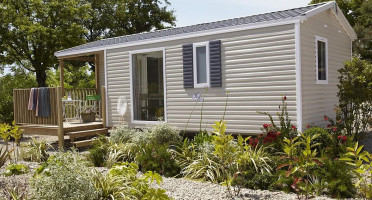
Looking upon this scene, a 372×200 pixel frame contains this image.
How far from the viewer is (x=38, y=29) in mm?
17922

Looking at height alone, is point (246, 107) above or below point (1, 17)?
below

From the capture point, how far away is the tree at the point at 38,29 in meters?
18.3

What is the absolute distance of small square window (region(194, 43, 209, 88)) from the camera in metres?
7.95

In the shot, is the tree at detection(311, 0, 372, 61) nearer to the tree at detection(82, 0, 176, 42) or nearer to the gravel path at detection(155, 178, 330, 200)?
the tree at detection(82, 0, 176, 42)

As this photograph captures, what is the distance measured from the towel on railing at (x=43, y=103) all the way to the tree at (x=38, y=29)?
33.2 feet

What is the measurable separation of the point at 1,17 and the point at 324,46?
16251mm

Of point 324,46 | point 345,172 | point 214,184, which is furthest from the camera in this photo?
point 324,46

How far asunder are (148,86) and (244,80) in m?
2.64

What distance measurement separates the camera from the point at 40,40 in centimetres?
1833

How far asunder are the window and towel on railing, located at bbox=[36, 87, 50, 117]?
2123 mm

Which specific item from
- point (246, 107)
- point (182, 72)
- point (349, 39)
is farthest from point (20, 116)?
point (349, 39)

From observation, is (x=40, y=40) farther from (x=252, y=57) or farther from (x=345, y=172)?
(x=345, y=172)

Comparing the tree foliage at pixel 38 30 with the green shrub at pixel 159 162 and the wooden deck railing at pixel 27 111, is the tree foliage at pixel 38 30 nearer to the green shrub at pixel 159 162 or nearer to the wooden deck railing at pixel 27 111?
the wooden deck railing at pixel 27 111

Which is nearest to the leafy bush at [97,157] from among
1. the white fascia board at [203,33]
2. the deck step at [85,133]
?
the deck step at [85,133]
